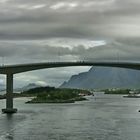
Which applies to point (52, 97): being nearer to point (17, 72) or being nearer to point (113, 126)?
point (17, 72)

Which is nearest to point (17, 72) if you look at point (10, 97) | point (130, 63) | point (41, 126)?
point (10, 97)

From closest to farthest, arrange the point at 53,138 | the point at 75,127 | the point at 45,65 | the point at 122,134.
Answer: the point at 53,138, the point at 122,134, the point at 75,127, the point at 45,65

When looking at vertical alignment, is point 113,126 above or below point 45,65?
below

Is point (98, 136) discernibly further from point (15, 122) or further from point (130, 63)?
point (130, 63)

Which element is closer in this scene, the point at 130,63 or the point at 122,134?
the point at 122,134

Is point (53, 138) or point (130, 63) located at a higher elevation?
point (130, 63)

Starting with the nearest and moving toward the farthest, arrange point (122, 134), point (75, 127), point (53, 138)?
point (53, 138)
point (122, 134)
point (75, 127)

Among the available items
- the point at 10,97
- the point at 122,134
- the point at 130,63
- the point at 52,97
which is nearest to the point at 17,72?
the point at 10,97

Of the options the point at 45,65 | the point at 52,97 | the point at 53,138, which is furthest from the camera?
the point at 52,97

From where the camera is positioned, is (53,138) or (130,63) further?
(130,63)
